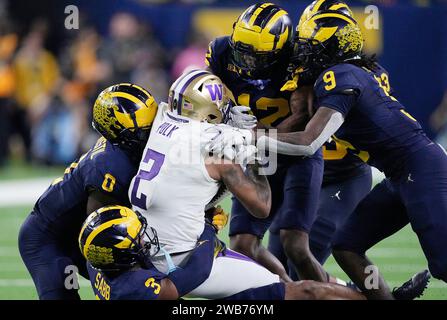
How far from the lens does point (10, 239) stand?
346 inches

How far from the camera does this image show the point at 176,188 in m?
4.96

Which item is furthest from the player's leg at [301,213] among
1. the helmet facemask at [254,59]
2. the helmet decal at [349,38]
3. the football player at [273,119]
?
the helmet decal at [349,38]

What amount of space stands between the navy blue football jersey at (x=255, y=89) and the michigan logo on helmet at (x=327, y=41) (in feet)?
1.13

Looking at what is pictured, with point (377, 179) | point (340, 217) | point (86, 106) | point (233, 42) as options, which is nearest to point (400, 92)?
point (377, 179)

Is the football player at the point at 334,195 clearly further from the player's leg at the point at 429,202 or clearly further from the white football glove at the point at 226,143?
Answer: the white football glove at the point at 226,143

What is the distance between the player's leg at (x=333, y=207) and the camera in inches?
256

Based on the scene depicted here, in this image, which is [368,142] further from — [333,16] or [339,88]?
[333,16]

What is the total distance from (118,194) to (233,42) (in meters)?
1.20

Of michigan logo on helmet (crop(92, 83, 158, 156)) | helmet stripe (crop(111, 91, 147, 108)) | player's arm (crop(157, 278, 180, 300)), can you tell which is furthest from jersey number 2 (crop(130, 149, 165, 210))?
player's arm (crop(157, 278, 180, 300))

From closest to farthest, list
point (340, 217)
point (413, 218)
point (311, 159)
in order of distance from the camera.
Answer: point (413, 218)
point (311, 159)
point (340, 217)

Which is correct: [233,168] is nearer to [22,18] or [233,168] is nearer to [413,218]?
[413,218]

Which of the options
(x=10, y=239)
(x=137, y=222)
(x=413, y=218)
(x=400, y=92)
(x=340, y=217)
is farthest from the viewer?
(x=400, y=92)

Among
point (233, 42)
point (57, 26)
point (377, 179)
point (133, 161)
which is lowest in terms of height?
point (377, 179)

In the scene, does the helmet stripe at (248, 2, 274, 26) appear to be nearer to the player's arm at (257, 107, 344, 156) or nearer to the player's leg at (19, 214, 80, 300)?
the player's arm at (257, 107, 344, 156)
